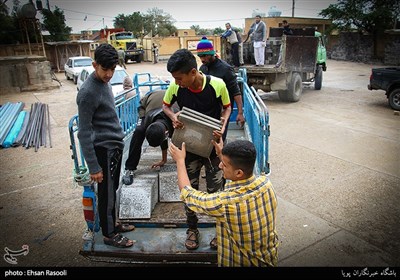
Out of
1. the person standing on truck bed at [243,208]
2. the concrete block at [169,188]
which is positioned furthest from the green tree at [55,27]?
the person standing on truck bed at [243,208]

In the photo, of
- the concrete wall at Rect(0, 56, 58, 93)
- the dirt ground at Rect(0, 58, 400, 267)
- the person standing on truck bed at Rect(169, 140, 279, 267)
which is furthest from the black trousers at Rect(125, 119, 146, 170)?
the concrete wall at Rect(0, 56, 58, 93)

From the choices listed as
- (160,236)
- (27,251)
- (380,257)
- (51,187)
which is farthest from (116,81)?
(380,257)

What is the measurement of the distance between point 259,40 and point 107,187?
9120 mm

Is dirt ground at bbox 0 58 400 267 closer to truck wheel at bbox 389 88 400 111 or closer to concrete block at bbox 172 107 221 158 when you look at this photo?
truck wheel at bbox 389 88 400 111

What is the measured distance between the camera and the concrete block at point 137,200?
3.04 m

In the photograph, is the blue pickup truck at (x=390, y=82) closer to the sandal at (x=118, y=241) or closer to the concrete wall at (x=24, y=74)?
the sandal at (x=118, y=241)

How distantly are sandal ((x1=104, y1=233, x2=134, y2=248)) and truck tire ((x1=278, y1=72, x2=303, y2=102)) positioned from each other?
351 inches

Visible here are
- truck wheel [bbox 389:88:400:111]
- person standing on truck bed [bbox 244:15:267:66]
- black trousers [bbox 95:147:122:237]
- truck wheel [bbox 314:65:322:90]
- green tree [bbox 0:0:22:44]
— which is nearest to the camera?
black trousers [bbox 95:147:122:237]

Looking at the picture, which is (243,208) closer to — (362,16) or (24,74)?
(24,74)

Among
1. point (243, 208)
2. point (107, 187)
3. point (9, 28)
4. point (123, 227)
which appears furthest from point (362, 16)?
point (9, 28)

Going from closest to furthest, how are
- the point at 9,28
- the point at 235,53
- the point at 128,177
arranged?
the point at 128,177 → the point at 235,53 → the point at 9,28

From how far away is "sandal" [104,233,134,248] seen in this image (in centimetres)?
265

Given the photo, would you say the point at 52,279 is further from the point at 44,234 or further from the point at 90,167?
the point at 44,234

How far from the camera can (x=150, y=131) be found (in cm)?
316
